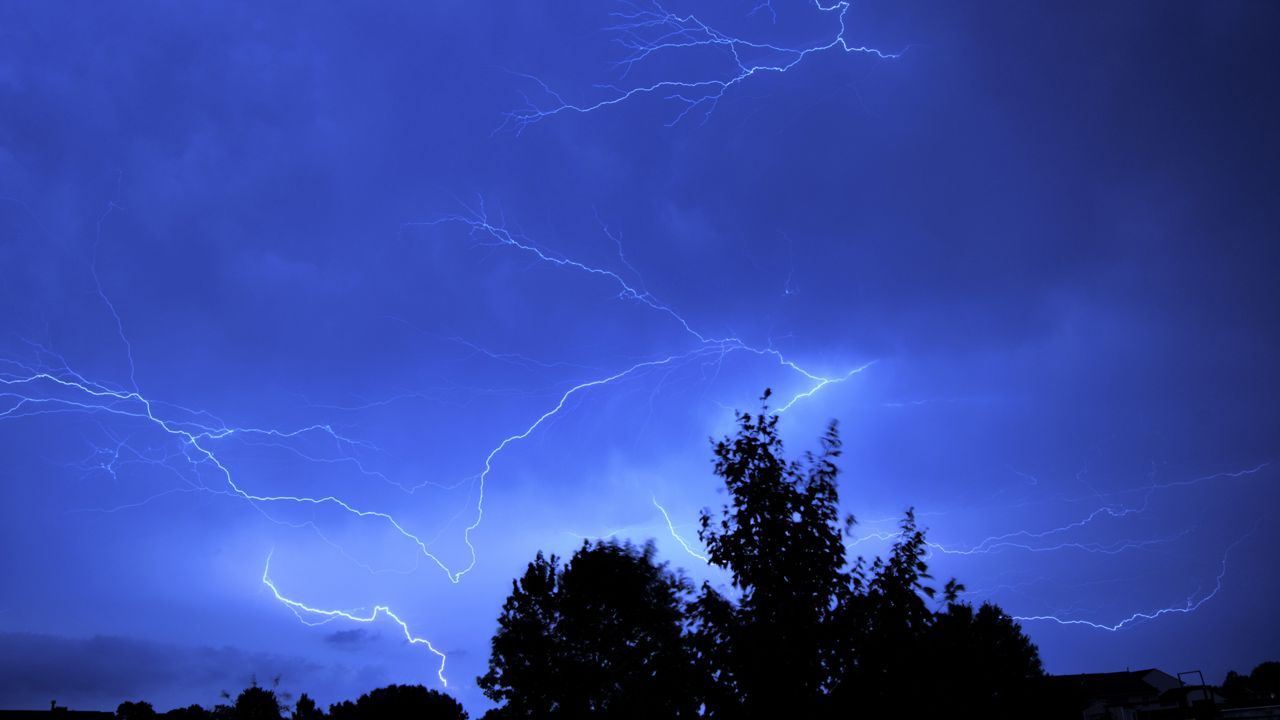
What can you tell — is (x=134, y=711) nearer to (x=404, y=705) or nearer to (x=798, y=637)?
(x=404, y=705)

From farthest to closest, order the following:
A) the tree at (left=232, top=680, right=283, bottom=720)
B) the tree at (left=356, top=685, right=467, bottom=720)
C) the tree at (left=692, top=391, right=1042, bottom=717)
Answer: the tree at (left=356, top=685, right=467, bottom=720), the tree at (left=232, top=680, right=283, bottom=720), the tree at (left=692, top=391, right=1042, bottom=717)

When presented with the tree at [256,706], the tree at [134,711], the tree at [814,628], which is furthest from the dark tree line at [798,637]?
the tree at [134,711]

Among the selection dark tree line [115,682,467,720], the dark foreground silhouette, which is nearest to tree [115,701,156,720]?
dark tree line [115,682,467,720]

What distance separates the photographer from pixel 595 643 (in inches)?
587

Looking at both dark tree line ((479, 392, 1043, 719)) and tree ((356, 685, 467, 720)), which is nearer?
dark tree line ((479, 392, 1043, 719))

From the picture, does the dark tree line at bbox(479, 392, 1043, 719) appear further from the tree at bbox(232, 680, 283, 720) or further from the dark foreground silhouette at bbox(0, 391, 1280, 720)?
the tree at bbox(232, 680, 283, 720)

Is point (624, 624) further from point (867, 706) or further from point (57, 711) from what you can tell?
point (57, 711)

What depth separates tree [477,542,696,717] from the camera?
4773 mm

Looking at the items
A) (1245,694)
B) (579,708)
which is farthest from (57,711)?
(1245,694)

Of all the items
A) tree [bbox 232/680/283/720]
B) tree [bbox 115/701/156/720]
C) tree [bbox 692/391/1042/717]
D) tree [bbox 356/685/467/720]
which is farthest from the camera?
tree [bbox 115/701/156/720]

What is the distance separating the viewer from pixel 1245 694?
4928cm

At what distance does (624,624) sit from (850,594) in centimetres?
576

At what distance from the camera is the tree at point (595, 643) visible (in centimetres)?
477

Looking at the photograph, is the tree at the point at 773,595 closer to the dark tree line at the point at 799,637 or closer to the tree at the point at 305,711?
the dark tree line at the point at 799,637
